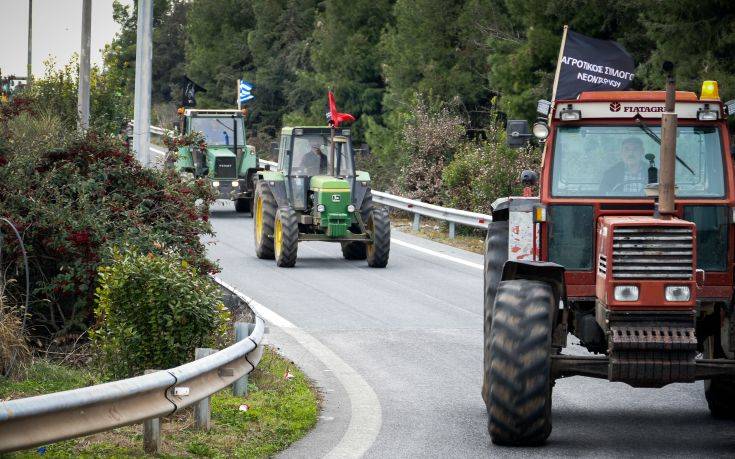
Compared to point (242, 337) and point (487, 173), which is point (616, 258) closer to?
point (242, 337)

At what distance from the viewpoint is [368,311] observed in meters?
16.9

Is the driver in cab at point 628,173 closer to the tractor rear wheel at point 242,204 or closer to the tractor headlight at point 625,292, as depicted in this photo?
the tractor headlight at point 625,292

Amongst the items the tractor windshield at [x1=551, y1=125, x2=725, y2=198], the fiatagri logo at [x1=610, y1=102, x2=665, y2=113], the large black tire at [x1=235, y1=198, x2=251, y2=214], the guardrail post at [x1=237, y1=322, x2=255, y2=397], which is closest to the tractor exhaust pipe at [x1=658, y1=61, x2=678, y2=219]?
the tractor windshield at [x1=551, y1=125, x2=725, y2=198]

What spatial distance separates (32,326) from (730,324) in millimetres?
7062

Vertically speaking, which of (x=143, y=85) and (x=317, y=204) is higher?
(x=143, y=85)

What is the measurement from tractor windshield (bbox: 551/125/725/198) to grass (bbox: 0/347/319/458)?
267 centimetres

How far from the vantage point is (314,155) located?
23.5m

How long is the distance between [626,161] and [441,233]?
57.3 ft

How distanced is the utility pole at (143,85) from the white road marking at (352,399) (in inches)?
219

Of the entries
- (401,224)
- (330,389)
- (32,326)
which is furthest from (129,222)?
(401,224)

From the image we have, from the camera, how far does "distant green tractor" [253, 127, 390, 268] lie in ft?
71.1

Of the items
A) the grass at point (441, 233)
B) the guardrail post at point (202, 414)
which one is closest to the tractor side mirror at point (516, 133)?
the guardrail post at point (202, 414)

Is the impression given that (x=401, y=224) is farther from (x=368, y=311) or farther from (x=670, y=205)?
(x=670, y=205)

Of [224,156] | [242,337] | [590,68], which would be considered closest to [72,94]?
[224,156]
